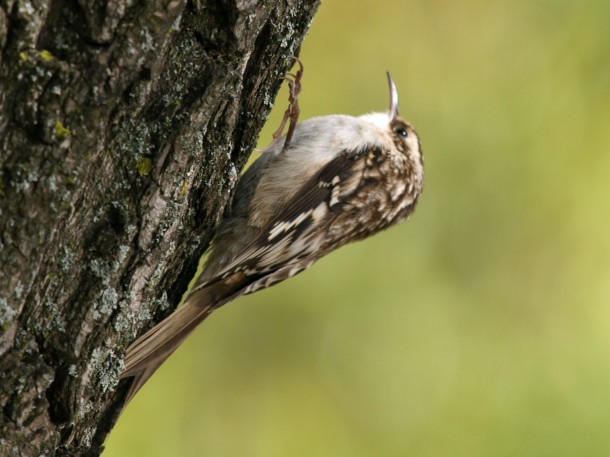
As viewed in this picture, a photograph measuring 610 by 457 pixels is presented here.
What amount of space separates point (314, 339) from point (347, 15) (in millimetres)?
1295

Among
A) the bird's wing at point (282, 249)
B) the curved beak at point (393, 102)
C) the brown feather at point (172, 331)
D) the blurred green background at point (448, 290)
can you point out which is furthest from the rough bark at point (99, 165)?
the blurred green background at point (448, 290)

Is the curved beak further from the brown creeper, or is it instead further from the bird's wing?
the bird's wing

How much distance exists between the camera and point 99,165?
1250 mm

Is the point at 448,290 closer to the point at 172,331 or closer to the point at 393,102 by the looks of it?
the point at 393,102

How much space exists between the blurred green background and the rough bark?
5.35 ft

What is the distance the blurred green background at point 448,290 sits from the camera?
318 cm

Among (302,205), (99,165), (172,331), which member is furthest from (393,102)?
(99,165)

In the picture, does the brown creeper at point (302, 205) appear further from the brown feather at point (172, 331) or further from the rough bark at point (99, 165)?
the rough bark at point (99, 165)

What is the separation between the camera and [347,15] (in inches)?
137

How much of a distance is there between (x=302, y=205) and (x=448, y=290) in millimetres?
1275

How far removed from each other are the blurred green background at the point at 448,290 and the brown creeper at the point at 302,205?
2.51 ft

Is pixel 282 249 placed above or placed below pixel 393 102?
below

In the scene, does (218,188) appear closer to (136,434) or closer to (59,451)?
(59,451)

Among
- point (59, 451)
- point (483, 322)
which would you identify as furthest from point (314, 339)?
point (59, 451)
